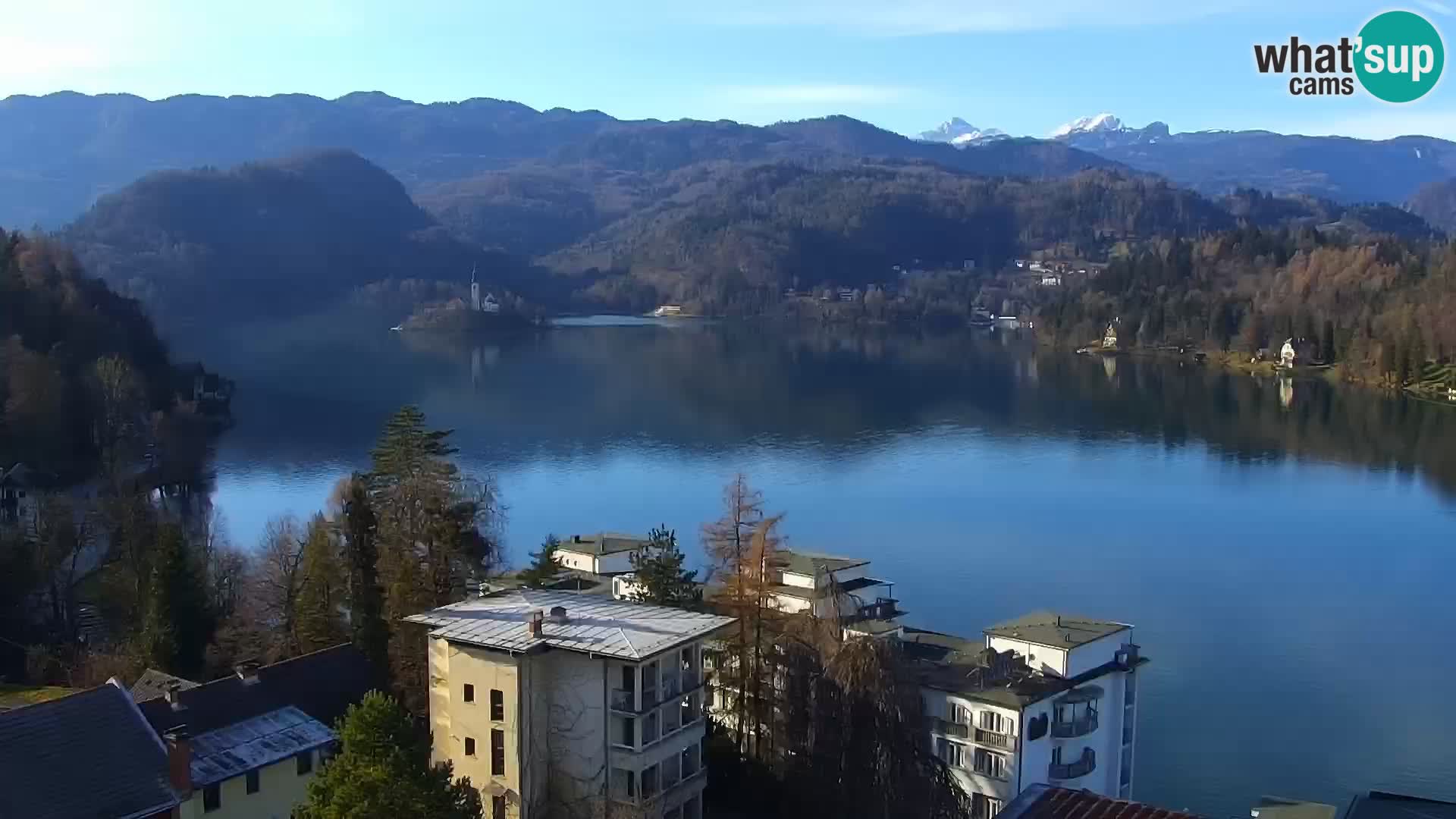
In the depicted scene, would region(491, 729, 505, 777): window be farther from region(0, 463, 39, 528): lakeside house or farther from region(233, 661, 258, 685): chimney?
region(0, 463, 39, 528): lakeside house

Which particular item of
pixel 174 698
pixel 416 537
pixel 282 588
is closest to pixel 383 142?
pixel 282 588

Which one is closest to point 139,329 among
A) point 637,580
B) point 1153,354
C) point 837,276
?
point 637,580

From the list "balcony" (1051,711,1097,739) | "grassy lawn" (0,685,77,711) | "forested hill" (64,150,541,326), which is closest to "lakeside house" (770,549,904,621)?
"balcony" (1051,711,1097,739)

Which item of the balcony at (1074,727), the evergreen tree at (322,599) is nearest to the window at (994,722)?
the balcony at (1074,727)

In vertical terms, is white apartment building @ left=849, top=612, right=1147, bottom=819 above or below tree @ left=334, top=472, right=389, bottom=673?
below

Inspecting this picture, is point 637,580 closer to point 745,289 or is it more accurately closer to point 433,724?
point 433,724

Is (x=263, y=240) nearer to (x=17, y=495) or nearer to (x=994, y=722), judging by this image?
(x=17, y=495)
